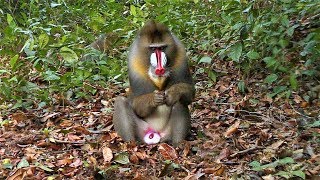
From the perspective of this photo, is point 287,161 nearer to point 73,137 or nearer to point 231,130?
point 231,130

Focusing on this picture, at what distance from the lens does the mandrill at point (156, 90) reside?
450cm

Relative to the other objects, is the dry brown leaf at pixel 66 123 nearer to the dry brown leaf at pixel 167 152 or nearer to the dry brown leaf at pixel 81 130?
the dry brown leaf at pixel 81 130

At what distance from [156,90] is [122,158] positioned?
64cm

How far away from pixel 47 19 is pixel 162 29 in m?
3.86

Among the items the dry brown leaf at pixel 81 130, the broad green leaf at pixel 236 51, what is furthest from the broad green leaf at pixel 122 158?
the broad green leaf at pixel 236 51

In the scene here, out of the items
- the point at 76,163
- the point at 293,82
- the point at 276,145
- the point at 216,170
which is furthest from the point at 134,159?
the point at 293,82

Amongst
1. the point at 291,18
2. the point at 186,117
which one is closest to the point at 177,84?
the point at 186,117

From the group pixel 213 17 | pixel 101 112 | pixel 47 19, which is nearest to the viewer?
pixel 101 112

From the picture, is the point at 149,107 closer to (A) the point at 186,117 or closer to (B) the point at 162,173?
(A) the point at 186,117

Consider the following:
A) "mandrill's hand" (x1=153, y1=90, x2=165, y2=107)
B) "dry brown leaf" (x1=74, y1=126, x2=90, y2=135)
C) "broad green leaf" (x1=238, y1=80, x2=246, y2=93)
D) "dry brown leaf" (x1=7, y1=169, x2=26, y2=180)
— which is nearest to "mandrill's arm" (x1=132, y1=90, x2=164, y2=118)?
"mandrill's hand" (x1=153, y1=90, x2=165, y2=107)

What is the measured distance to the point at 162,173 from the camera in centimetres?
405

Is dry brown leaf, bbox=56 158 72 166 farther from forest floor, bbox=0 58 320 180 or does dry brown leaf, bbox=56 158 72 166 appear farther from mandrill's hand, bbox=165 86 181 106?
mandrill's hand, bbox=165 86 181 106

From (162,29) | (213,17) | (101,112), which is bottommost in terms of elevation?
(101,112)

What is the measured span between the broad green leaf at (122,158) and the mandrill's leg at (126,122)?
36 cm
